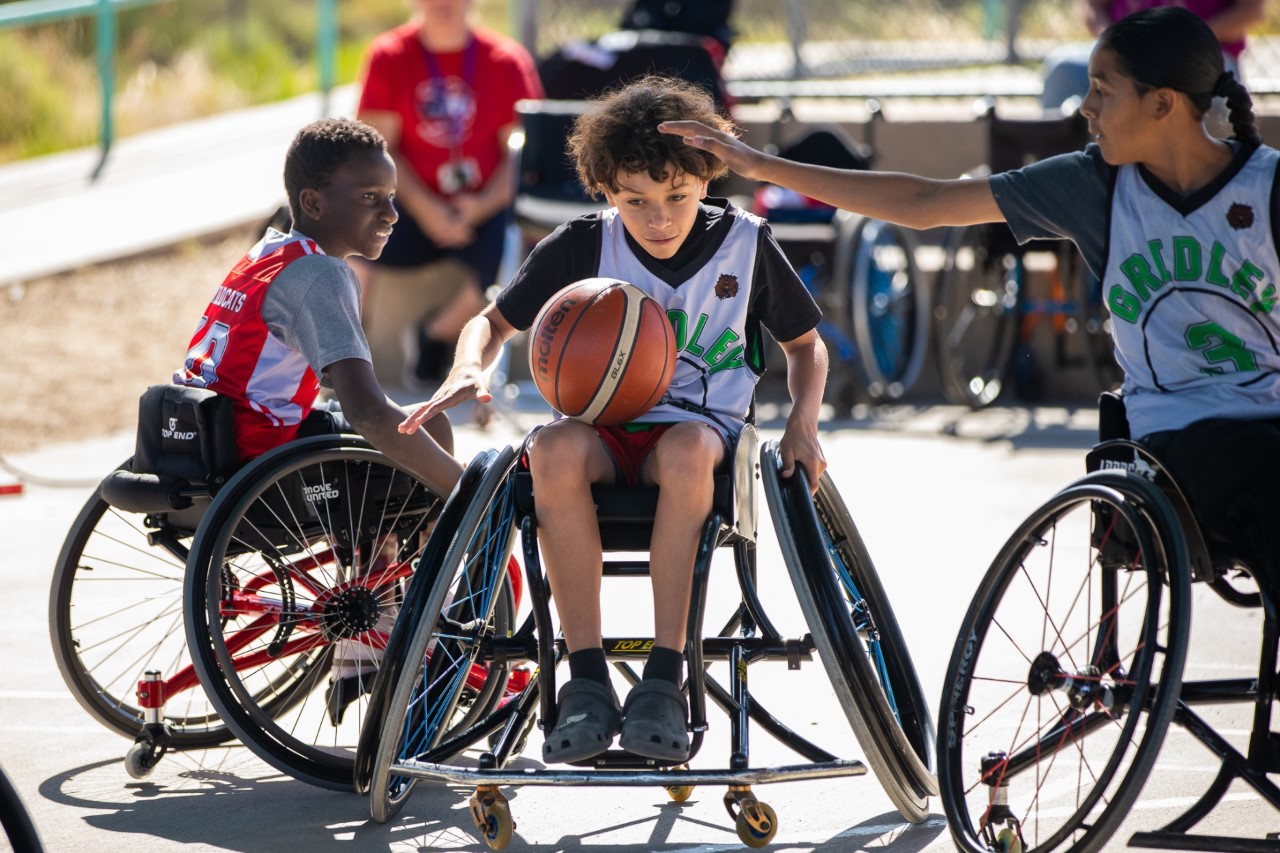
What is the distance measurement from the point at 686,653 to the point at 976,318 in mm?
5126

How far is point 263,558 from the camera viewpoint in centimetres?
392

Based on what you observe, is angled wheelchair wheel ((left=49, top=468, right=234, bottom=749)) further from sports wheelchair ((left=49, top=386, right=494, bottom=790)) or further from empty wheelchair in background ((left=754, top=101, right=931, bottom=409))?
empty wheelchair in background ((left=754, top=101, right=931, bottom=409))

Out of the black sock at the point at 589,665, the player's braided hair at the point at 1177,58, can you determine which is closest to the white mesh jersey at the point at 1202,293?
the player's braided hair at the point at 1177,58

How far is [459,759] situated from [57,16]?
851cm

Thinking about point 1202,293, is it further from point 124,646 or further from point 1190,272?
point 124,646

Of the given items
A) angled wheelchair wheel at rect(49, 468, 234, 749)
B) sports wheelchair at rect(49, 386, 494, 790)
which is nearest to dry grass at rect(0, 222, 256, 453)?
angled wheelchair wheel at rect(49, 468, 234, 749)

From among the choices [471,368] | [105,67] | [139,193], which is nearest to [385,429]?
[471,368]

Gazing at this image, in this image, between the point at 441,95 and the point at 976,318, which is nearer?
the point at 976,318

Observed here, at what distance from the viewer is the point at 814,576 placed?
324 cm

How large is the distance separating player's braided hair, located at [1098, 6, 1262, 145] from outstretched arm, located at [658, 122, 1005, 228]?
0.36 metres

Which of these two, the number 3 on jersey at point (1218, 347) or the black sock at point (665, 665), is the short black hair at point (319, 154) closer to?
the black sock at point (665, 665)

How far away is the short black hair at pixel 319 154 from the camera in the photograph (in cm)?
403

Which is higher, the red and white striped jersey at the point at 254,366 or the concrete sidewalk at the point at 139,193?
the concrete sidewalk at the point at 139,193

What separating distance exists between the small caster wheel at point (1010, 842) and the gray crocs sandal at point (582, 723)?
72cm
